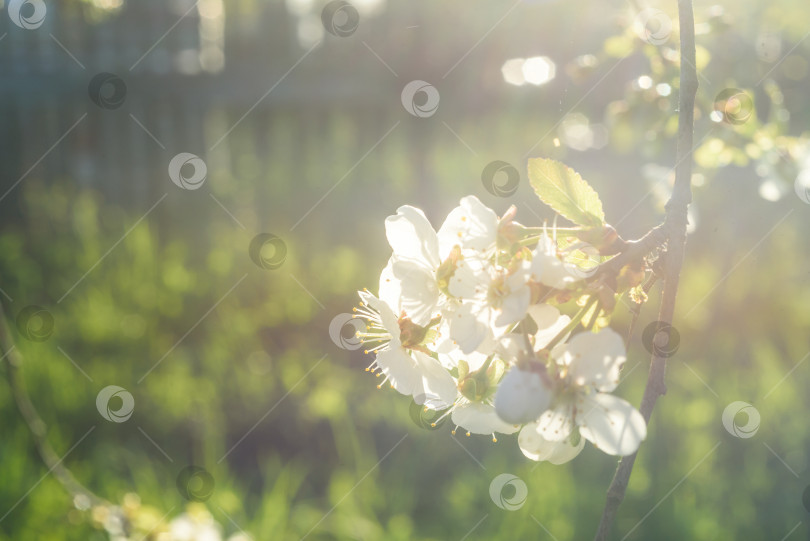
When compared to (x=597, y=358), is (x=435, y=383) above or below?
below

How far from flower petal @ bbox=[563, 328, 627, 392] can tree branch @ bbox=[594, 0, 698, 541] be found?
5cm

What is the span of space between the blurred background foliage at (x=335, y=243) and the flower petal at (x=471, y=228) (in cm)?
45

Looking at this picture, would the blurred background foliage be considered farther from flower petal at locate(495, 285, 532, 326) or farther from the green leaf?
flower petal at locate(495, 285, 532, 326)

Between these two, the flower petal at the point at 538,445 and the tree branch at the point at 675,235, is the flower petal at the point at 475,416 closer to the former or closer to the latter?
the flower petal at the point at 538,445

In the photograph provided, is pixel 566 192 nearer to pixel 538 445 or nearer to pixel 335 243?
pixel 538 445

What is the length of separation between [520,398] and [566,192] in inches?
9.9

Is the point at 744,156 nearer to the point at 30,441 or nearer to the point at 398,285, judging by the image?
the point at 398,285

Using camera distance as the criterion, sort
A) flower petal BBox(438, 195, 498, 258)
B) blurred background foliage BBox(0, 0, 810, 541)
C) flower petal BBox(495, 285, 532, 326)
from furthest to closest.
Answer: blurred background foliage BBox(0, 0, 810, 541)
flower petal BBox(438, 195, 498, 258)
flower petal BBox(495, 285, 532, 326)

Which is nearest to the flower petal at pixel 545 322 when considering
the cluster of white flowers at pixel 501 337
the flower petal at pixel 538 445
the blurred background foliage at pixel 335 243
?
the cluster of white flowers at pixel 501 337

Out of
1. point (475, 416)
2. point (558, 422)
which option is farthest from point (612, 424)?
point (475, 416)

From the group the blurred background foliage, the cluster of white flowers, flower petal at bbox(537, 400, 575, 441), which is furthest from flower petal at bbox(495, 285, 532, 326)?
the blurred background foliage

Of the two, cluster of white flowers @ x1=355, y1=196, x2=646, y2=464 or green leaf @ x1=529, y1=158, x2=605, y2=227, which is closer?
cluster of white flowers @ x1=355, y1=196, x2=646, y2=464

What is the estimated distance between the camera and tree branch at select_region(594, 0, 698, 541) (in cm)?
73

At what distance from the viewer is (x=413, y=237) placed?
2.71 feet
